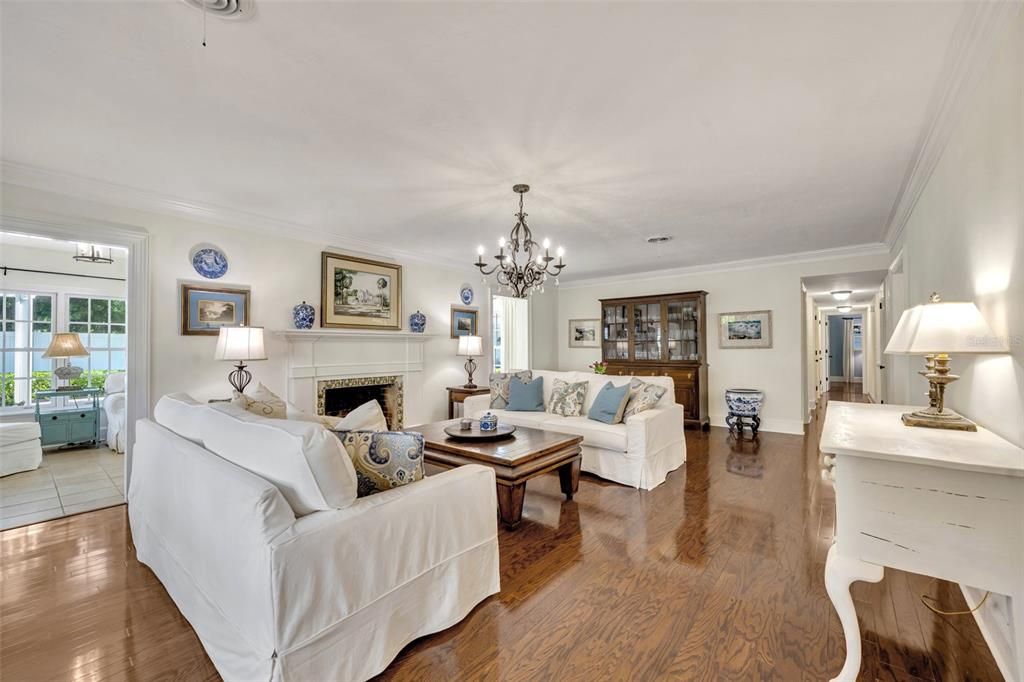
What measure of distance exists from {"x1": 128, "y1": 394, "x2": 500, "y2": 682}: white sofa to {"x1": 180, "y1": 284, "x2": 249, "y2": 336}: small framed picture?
2.10m

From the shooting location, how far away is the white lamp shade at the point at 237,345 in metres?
3.56

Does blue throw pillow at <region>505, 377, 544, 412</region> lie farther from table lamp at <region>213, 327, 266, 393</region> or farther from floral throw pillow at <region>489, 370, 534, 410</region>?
table lamp at <region>213, 327, 266, 393</region>

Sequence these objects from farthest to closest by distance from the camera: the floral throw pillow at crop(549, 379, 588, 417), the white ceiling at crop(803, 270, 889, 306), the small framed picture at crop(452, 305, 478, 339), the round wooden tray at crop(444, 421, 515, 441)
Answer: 1. the small framed picture at crop(452, 305, 478, 339)
2. the white ceiling at crop(803, 270, 889, 306)
3. the floral throw pillow at crop(549, 379, 588, 417)
4. the round wooden tray at crop(444, 421, 515, 441)

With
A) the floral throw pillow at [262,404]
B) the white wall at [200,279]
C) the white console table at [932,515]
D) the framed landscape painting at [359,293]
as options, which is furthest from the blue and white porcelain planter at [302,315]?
the white console table at [932,515]

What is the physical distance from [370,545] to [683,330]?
5.85 metres

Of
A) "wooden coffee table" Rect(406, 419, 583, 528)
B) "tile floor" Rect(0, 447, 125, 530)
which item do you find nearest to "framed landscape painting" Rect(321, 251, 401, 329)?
"wooden coffee table" Rect(406, 419, 583, 528)

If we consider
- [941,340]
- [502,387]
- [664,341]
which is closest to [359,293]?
[502,387]

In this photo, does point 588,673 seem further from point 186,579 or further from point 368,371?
point 368,371

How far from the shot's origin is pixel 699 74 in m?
1.93

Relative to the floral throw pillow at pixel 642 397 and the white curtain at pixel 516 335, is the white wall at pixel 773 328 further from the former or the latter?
the floral throw pillow at pixel 642 397

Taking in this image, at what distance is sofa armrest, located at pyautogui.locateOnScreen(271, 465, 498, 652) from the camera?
132 cm

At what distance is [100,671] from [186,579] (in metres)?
0.34

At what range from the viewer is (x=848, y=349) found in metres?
12.0

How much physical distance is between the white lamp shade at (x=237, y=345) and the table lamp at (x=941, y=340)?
4131mm
